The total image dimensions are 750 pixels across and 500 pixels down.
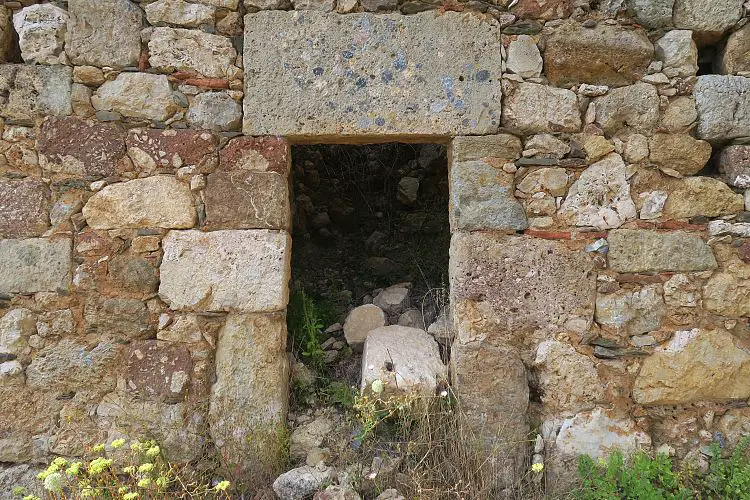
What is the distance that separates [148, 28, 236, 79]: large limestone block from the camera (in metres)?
2.61

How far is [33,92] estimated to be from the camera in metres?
2.57

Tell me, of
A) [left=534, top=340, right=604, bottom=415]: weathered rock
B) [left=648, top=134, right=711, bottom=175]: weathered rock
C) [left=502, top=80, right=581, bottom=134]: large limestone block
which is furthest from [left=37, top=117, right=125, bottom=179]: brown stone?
[left=648, top=134, right=711, bottom=175]: weathered rock

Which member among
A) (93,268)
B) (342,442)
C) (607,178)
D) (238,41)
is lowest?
(342,442)

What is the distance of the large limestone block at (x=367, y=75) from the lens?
262cm

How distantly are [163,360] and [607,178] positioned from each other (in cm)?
239

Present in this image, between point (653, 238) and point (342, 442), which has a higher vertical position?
point (653, 238)

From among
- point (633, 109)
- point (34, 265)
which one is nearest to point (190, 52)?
point (34, 265)

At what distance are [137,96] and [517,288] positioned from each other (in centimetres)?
213

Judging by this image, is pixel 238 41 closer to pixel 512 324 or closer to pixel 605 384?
pixel 512 324

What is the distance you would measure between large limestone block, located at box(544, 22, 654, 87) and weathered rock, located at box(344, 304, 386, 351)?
165 cm

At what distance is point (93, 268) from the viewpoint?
8.39ft

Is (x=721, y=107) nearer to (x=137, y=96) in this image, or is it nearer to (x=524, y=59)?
(x=524, y=59)

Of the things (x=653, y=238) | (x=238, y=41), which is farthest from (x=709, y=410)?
(x=238, y=41)

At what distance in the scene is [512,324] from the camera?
2.61 m
